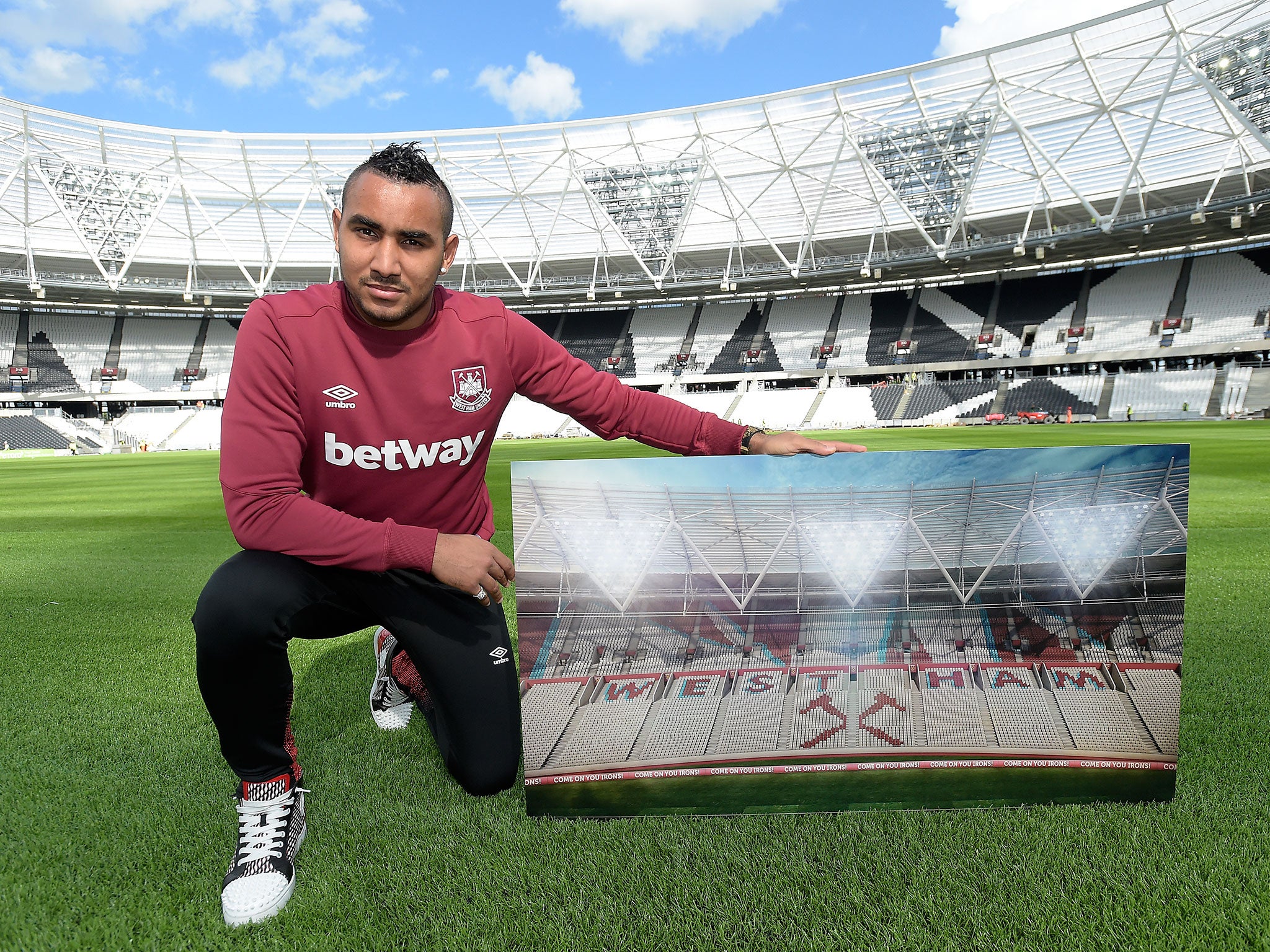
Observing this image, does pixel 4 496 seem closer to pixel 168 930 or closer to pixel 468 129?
pixel 168 930

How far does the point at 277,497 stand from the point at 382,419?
1.05 feet

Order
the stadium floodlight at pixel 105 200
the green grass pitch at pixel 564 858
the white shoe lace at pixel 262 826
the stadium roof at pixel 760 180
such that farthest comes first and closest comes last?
the stadium floodlight at pixel 105 200
the stadium roof at pixel 760 180
the white shoe lace at pixel 262 826
the green grass pitch at pixel 564 858

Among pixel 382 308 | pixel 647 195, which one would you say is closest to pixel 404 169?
pixel 382 308

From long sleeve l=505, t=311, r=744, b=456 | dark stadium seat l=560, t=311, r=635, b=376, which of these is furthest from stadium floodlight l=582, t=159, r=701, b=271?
long sleeve l=505, t=311, r=744, b=456

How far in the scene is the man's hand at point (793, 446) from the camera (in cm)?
171

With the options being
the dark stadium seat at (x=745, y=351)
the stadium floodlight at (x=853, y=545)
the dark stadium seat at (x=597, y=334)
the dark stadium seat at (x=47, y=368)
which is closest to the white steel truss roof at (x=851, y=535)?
the stadium floodlight at (x=853, y=545)

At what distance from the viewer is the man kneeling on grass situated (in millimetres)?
1629

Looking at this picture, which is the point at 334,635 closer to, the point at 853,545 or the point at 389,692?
the point at 389,692

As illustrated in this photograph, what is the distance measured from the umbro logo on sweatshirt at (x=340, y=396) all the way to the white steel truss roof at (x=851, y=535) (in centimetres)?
49

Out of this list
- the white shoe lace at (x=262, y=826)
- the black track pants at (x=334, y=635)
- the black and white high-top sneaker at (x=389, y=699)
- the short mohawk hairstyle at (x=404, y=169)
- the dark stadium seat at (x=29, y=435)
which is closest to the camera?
the white shoe lace at (x=262, y=826)

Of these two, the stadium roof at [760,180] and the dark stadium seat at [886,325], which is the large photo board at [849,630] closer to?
the stadium roof at [760,180]

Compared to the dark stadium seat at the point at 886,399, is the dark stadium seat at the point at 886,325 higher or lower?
higher

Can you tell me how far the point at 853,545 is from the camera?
65.7 inches

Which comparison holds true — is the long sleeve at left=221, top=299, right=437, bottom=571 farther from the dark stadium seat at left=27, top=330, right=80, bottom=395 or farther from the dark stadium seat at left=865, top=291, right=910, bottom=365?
the dark stadium seat at left=27, top=330, right=80, bottom=395
